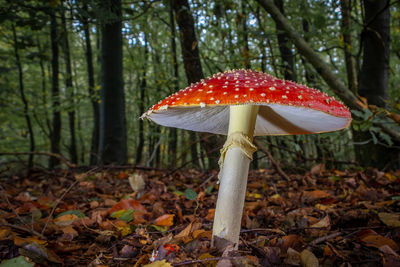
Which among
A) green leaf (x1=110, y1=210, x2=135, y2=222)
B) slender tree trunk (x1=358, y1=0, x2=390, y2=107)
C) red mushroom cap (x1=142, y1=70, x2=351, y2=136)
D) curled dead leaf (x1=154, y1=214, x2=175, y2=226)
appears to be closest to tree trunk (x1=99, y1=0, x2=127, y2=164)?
green leaf (x1=110, y1=210, x2=135, y2=222)

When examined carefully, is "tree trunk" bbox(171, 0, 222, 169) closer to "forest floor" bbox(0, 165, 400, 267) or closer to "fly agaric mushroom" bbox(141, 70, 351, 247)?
"forest floor" bbox(0, 165, 400, 267)

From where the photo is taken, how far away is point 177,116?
2.00 m

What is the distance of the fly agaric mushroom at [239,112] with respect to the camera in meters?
1.33

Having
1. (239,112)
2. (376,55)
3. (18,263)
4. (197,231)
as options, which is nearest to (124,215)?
(197,231)

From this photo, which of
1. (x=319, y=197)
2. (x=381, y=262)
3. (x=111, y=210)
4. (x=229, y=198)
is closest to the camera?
(x=381, y=262)

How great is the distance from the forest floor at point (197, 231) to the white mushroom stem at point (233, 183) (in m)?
0.12

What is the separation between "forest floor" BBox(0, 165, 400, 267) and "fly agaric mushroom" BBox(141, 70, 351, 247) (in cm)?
29

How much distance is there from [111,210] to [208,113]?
1344 mm

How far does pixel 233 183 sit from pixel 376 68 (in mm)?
4215

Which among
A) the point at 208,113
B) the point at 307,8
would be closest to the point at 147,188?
the point at 208,113

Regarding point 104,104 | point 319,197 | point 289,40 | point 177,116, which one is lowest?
point 319,197

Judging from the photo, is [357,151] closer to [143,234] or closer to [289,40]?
[289,40]

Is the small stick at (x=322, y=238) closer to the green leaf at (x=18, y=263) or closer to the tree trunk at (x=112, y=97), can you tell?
the green leaf at (x=18, y=263)

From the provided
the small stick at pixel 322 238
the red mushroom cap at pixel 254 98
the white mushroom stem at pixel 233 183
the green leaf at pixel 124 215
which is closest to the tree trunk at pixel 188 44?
the green leaf at pixel 124 215
